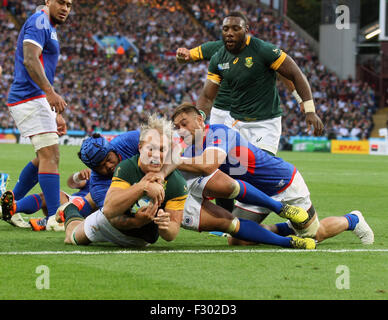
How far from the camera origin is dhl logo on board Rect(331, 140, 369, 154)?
32094 millimetres

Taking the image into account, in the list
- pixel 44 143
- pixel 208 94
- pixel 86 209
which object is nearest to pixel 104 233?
pixel 86 209

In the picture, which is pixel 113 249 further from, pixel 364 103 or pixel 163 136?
pixel 364 103

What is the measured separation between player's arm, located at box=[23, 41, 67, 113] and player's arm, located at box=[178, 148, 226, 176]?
1.50 metres

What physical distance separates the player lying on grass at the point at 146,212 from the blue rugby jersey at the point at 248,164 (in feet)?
1.59

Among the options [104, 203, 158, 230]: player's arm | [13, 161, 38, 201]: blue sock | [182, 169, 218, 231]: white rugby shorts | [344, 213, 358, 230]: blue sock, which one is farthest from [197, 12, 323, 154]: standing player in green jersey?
[104, 203, 158, 230]: player's arm

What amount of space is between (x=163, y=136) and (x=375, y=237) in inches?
109

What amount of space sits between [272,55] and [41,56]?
2.40 metres

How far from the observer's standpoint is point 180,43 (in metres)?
39.3

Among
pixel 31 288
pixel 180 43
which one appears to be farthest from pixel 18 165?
pixel 180 43

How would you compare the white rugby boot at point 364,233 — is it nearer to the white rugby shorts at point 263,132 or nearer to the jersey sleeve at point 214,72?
the white rugby shorts at point 263,132

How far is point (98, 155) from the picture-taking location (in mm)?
6262

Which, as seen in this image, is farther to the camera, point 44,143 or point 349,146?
point 349,146

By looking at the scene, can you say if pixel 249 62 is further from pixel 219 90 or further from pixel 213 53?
pixel 219 90

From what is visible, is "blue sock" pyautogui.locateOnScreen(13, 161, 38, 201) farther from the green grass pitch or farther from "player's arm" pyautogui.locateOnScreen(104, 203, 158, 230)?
"player's arm" pyautogui.locateOnScreen(104, 203, 158, 230)
